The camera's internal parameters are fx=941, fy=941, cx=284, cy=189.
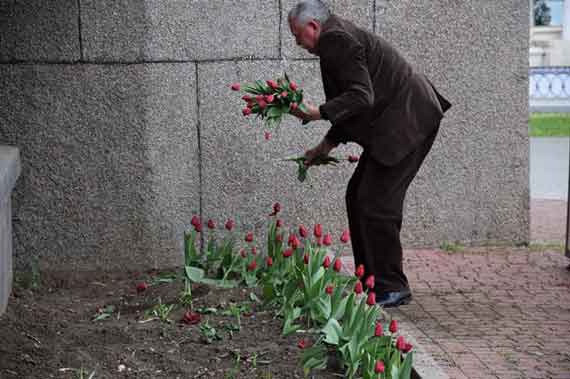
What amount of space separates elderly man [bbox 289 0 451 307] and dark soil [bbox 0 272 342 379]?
86cm

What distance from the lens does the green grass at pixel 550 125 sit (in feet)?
60.4

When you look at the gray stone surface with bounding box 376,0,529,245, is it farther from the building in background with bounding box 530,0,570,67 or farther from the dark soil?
the building in background with bounding box 530,0,570,67

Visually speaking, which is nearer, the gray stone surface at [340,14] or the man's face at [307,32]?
the man's face at [307,32]

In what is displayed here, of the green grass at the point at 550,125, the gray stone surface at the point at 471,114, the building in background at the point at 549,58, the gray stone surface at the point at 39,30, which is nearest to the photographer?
the gray stone surface at the point at 39,30

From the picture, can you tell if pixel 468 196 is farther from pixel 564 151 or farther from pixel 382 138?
pixel 564 151

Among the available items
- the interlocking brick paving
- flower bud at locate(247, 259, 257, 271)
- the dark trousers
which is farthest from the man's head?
the interlocking brick paving

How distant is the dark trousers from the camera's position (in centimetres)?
551

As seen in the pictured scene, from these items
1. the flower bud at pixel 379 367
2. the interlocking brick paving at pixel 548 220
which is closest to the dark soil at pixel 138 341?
the flower bud at pixel 379 367

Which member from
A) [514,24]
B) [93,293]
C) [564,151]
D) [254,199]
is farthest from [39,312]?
[564,151]

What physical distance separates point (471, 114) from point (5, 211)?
3.68 meters

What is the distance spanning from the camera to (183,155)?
22.1 feet

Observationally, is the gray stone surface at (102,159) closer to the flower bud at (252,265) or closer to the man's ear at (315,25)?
the flower bud at (252,265)

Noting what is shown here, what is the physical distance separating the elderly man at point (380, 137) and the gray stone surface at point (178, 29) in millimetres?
1501

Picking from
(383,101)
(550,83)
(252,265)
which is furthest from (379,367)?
(550,83)
